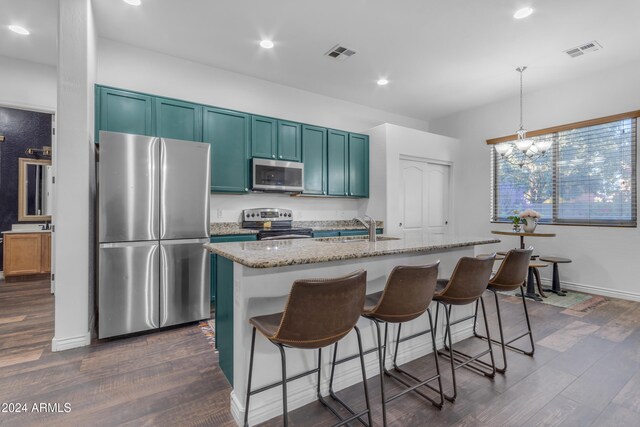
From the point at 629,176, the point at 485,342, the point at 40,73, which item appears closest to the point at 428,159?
the point at 629,176

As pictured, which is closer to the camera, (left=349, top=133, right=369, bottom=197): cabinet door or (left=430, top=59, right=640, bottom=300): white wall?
(left=430, top=59, right=640, bottom=300): white wall

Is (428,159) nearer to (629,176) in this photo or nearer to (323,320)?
(629,176)

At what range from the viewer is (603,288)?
13.5 ft

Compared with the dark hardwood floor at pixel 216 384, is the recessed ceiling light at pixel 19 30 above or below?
above

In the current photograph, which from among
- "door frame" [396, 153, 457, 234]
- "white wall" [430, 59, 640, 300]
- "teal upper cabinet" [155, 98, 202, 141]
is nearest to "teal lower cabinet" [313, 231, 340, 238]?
"door frame" [396, 153, 457, 234]

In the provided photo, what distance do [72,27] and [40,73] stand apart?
6.57 ft

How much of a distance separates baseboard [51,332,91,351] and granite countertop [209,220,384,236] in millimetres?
1371

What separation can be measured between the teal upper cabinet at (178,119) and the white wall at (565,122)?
15.3ft

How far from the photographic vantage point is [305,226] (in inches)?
187

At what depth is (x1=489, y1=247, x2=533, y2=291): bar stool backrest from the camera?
2326mm

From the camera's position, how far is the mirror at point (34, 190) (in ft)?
16.4

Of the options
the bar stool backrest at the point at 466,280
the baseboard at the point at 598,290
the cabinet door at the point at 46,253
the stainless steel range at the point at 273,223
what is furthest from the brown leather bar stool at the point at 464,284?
the cabinet door at the point at 46,253

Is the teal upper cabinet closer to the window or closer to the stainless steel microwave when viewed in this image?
the stainless steel microwave

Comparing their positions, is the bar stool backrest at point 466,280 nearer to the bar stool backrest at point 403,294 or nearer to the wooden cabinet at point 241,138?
the bar stool backrest at point 403,294
